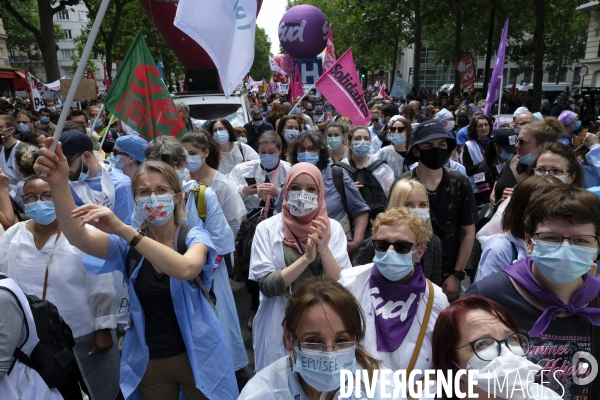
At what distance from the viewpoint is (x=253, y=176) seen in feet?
15.5

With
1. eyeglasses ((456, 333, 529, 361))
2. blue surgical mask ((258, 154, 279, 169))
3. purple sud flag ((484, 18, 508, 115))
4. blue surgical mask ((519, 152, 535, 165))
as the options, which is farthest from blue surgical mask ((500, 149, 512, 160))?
eyeglasses ((456, 333, 529, 361))

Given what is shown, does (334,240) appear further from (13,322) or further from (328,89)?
(328,89)

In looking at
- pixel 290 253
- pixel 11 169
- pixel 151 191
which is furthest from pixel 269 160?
pixel 11 169

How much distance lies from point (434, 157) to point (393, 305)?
1600 millimetres

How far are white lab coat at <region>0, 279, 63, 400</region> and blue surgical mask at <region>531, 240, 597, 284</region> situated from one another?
83.2 inches

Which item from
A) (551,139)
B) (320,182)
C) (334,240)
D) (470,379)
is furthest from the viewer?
(551,139)

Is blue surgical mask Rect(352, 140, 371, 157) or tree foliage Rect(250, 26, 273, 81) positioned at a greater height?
tree foliage Rect(250, 26, 273, 81)

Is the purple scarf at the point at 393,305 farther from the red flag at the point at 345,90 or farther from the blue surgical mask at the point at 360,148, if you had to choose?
the red flag at the point at 345,90

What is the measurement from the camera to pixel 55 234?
2861mm

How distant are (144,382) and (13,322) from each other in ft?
2.60

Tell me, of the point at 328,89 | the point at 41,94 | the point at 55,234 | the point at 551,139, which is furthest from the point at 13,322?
the point at 41,94

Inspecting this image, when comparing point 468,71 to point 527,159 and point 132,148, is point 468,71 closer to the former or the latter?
point 527,159

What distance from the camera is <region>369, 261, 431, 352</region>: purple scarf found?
6.98ft

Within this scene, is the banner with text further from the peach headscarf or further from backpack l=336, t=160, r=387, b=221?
the peach headscarf
